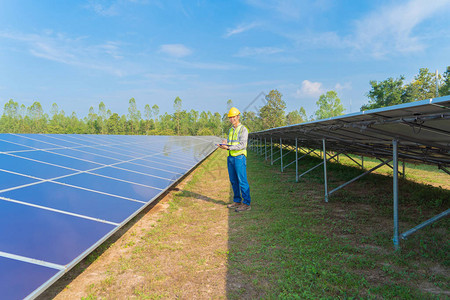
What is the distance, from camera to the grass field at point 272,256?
336 cm

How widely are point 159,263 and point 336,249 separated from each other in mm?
3100

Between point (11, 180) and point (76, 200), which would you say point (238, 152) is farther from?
point (11, 180)

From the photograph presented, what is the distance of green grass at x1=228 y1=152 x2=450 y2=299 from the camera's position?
10.9ft

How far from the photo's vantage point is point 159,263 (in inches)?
165

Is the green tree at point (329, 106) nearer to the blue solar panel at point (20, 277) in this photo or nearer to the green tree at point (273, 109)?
the green tree at point (273, 109)

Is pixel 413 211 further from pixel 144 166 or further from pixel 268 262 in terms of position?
pixel 144 166

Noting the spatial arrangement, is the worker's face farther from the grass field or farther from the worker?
the grass field

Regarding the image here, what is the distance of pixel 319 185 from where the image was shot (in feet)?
32.8

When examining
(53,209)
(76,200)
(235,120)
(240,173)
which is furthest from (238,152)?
(53,209)

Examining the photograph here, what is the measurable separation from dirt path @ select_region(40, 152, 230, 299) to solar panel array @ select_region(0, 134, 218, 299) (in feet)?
2.41

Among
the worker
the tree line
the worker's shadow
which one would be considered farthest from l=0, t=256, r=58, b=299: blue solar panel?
the tree line

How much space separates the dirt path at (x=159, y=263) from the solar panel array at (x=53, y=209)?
2.41 ft

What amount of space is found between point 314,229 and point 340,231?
524 mm

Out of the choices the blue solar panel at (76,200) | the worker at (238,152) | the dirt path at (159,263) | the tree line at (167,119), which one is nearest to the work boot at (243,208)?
the worker at (238,152)
